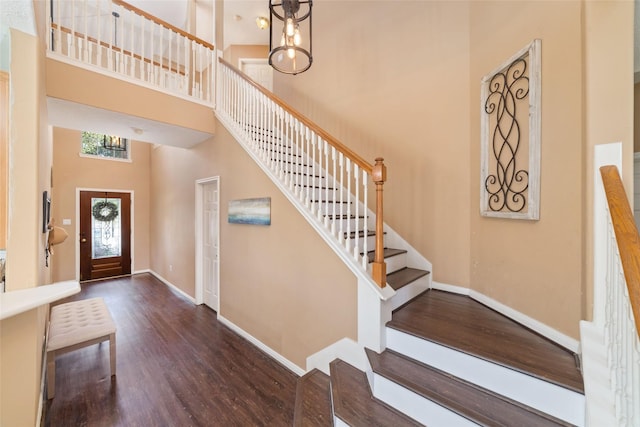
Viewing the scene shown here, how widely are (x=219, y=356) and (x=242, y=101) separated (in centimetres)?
315

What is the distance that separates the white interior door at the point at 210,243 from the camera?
407 cm

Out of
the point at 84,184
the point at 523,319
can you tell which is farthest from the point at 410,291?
the point at 84,184

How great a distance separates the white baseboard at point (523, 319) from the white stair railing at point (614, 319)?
0.23 meters

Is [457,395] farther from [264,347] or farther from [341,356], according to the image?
[264,347]

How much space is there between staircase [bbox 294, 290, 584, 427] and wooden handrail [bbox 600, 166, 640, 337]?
795mm

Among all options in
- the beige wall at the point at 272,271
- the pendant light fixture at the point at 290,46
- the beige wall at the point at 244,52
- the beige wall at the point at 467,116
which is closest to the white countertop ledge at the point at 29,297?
the beige wall at the point at 272,271

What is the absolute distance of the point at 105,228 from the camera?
243 inches

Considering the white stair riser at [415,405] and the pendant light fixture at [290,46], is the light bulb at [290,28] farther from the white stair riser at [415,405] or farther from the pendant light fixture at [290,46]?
the white stair riser at [415,405]

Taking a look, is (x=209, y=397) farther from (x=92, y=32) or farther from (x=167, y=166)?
(x=92, y=32)

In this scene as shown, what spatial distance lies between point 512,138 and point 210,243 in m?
4.21

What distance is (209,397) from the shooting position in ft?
7.34

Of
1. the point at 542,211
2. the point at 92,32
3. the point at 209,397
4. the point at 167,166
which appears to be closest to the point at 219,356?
the point at 209,397

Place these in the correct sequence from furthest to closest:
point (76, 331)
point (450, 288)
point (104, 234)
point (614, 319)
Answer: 1. point (104, 234)
2. point (450, 288)
3. point (76, 331)
4. point (614, 319)

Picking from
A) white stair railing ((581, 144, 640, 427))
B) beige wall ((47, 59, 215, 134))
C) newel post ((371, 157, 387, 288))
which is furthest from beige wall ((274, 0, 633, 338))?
beige wall ((47, 59, 215, 134))
